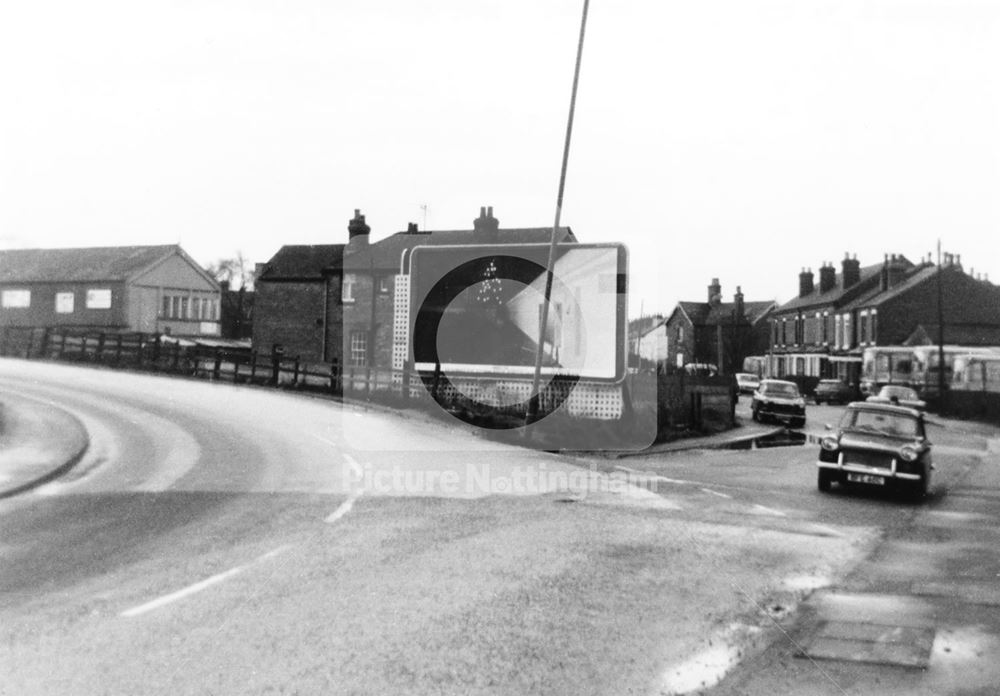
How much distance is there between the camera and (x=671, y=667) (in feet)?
19.9

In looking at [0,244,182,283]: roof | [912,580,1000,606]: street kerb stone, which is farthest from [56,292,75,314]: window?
[912,580,1000,606]: street kerb stone

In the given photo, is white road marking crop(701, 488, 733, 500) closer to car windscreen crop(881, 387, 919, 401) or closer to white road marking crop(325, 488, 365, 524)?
white road marking crop(325, 488, 365, 524)

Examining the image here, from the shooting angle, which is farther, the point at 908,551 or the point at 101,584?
the point at 908,551

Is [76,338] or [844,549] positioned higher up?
[76,338]

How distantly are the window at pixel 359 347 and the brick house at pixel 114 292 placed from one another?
1024 cm

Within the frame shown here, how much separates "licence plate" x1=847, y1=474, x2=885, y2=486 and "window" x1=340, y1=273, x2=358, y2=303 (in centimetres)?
3515

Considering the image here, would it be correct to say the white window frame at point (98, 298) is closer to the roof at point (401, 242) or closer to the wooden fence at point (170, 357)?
the wooden fence at point (170, 357)

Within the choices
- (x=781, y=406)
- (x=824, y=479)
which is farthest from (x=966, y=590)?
(x=781, y=406)

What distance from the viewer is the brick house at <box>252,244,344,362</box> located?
50406 millimetres

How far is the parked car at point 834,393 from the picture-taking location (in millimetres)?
56969

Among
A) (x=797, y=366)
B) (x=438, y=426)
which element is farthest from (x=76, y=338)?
(x=797, y=366)

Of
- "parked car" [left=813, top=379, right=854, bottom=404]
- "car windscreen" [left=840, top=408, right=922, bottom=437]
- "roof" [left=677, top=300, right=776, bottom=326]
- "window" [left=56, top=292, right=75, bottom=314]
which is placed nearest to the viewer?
"car windscreen" [left=840, top=408, right=922, bottom=437]

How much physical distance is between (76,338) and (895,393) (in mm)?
39265

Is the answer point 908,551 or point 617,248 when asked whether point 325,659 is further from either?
point 617,248
